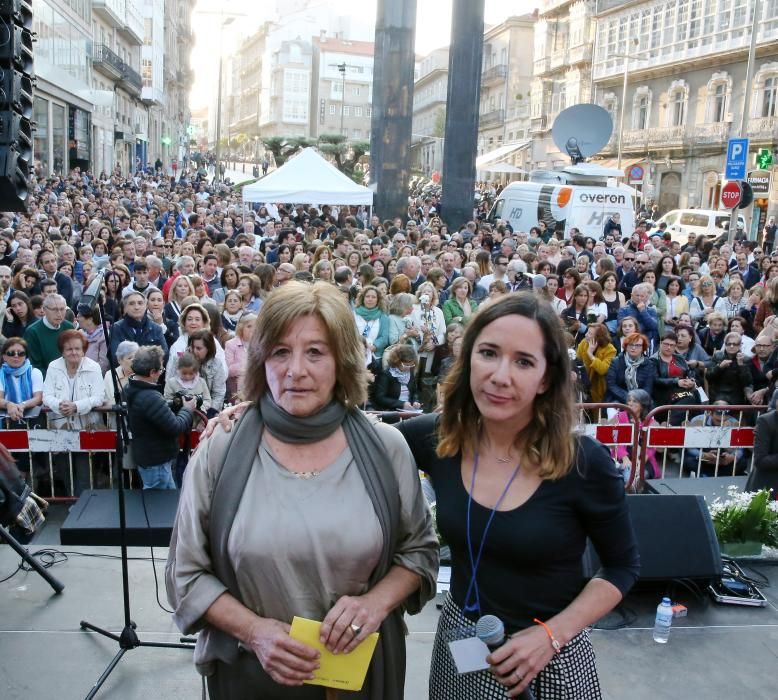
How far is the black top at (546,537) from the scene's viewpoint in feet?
6.86

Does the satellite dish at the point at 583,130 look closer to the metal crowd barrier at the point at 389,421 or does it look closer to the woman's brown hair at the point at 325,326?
the metal crowd barrier at the point at 389,421

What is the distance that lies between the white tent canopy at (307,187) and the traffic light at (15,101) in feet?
34.8

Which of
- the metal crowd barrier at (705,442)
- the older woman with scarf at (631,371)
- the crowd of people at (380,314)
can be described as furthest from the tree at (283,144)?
the metal crowd barrier at (705,442)

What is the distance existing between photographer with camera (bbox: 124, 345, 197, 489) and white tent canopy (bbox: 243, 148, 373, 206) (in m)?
10.4

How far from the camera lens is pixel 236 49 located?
528ft

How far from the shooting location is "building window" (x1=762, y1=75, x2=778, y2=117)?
36.7 metres

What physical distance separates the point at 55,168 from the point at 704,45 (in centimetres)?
3335

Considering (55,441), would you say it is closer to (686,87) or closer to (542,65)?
(686,87)

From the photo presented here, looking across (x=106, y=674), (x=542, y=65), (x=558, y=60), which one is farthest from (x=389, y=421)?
(x=542, y=65)

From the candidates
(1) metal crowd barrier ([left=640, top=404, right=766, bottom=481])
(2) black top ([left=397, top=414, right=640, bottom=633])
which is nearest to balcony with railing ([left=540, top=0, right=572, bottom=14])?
(1) metal crowd barrier ([left=640, top=404, right=766, bottom=481])

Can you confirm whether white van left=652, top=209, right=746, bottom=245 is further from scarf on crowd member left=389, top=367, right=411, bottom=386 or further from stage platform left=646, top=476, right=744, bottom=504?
stage platform left=646, top=476, right=744, bottom=504

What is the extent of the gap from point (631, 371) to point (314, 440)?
19.8ft

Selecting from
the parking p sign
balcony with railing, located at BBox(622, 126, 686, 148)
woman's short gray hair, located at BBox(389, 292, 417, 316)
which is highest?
balcony with railing, located at BBox(622, 126, 686, 148)

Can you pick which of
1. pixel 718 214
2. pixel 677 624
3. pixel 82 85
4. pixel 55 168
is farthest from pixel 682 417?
pixel 82 85
